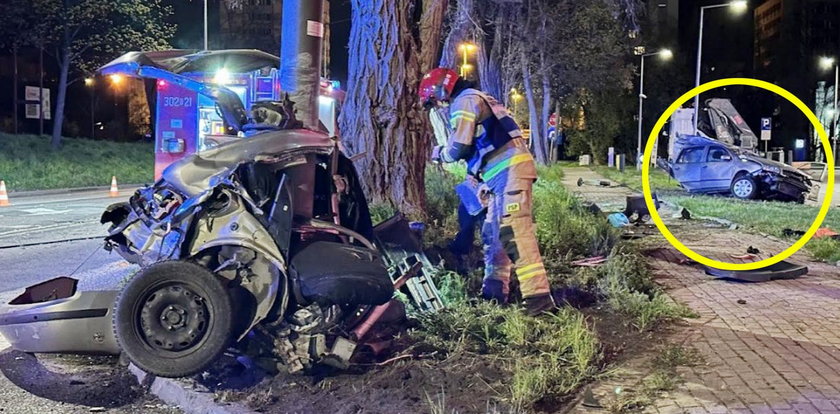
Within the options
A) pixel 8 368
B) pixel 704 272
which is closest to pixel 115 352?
pixel 8 368

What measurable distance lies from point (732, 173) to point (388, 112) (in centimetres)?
1284

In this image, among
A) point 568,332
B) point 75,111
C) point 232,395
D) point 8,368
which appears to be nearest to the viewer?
point 232,395

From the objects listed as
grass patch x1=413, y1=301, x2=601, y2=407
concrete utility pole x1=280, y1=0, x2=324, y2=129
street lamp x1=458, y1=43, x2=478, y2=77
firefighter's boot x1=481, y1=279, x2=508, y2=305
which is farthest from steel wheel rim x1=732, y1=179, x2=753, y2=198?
concrete utility pole x1=280, y1=0, x2=324, y2=129

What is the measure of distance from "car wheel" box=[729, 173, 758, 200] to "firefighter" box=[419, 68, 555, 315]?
1441cm

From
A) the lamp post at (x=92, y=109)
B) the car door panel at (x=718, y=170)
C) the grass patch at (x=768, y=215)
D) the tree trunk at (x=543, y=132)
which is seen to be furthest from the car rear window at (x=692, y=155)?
the lamp post at (x=92, y=109)

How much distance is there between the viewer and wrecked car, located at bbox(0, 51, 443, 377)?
14.0 feet

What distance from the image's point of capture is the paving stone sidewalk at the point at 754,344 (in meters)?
4.30

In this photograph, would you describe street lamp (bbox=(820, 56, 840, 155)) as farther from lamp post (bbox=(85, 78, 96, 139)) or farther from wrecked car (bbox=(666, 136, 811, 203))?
lamp post (bbox=(85, 78, 96, 139))

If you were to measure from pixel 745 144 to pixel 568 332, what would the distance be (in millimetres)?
20320

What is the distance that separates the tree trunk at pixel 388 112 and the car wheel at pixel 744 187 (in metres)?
12.4

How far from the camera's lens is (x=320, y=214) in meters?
5.25

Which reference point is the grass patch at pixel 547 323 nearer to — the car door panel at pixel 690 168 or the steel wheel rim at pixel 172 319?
the steel wheel rim at pixel 172 319

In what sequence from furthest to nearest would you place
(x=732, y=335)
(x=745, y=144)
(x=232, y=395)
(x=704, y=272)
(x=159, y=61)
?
(x=745, y=144)
(x=159, y=61)
(x=704, y=272)
(x=732, y=335)
(x=232, y=395)

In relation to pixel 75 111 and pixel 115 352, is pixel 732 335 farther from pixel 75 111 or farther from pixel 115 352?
pixel 75 111
